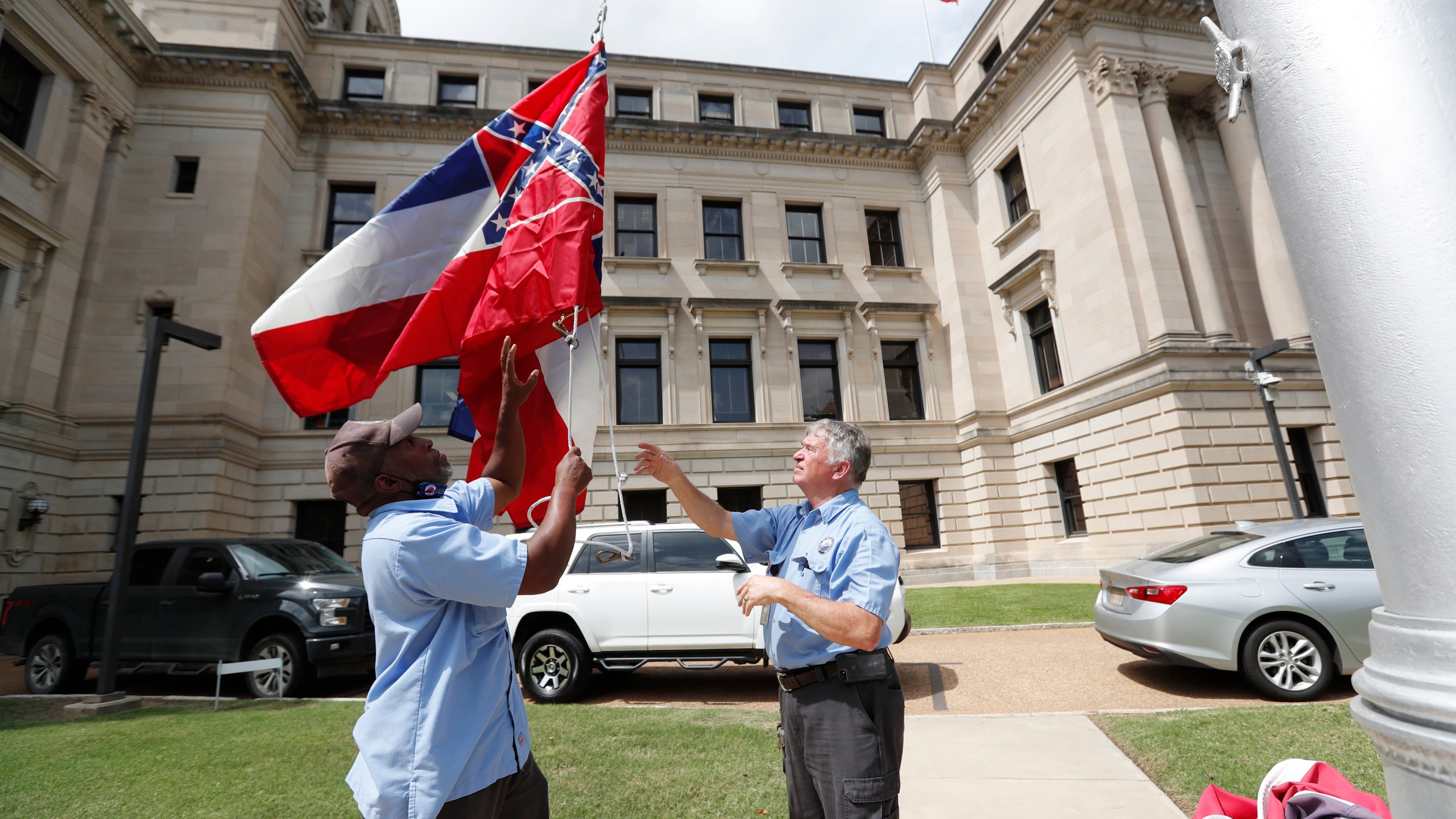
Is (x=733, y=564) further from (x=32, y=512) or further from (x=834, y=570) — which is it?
(x=32, y=512)

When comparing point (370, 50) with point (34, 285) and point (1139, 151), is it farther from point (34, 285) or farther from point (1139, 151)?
point (1139, 151)

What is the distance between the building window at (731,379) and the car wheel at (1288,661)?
50.6 ft

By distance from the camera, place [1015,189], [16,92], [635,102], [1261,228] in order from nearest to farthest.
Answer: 1. [16,92]
2. [1261,228]
3. [1015,189]
4. [635,102]

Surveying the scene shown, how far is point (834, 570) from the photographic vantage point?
2.58 m

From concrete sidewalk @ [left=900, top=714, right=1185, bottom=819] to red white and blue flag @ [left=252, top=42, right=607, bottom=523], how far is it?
9.61 ft

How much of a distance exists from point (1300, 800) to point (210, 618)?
1042 centimetres

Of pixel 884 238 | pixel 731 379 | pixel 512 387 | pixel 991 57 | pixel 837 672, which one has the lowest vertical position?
pixel 837 672

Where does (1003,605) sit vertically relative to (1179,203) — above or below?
below

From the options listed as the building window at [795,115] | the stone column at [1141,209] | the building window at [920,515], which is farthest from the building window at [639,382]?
the stone column at [1141,209]

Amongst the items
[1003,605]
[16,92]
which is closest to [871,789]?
[1003,605]

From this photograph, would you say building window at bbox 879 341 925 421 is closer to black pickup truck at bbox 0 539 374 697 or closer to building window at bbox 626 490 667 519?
building window at bbox 626 490 667 519

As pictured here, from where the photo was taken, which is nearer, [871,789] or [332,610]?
[871,789]

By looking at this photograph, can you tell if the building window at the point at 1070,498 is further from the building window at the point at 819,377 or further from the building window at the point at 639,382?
the building window at the point at 639,382

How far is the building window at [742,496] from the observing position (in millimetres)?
20469
